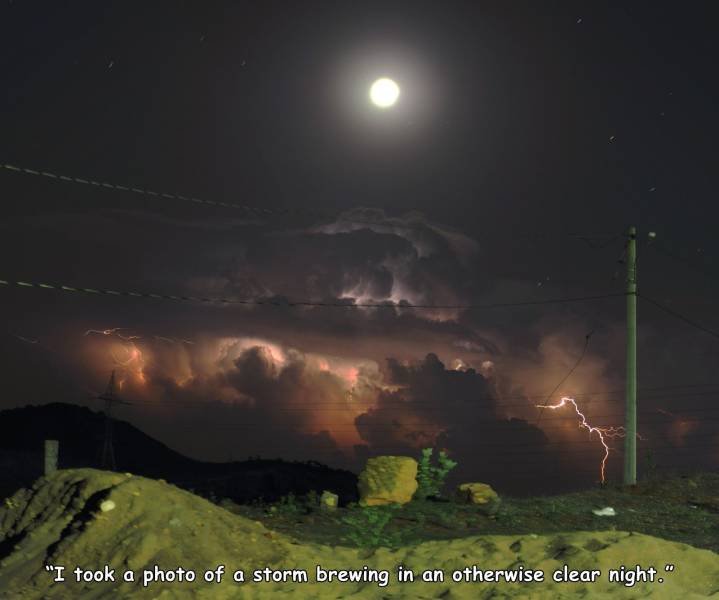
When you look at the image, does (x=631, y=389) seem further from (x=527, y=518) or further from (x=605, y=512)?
(x=527, y=518)

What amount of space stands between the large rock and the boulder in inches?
54.4

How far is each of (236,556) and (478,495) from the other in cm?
964

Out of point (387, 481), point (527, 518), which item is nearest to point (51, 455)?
point (387, 481)

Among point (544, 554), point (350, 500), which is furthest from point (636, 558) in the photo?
point (350, 500)

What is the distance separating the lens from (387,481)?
1900 centimetres

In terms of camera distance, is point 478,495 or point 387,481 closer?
point 387,481

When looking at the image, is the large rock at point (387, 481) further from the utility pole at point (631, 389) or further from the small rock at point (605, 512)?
the utility pole at point (631, 389)

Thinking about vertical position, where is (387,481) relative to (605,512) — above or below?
above

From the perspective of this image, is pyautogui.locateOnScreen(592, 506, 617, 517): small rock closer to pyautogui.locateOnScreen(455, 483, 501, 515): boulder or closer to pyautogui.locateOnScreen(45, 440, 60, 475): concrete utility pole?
pyautogui.locateOnScreen(455, 483, 501, 515): boulder

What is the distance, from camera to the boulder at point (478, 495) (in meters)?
19.7

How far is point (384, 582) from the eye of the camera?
434 inches

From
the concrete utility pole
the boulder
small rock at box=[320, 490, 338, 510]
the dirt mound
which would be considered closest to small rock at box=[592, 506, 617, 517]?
the boulder

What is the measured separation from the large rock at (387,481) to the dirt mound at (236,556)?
20.6 feet

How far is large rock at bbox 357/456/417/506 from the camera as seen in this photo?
18.9m
